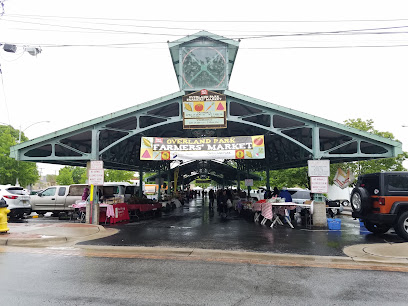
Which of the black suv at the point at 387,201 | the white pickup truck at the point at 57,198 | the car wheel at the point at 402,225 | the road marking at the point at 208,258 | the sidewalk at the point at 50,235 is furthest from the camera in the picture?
the white pickup truck at the point at 57,198

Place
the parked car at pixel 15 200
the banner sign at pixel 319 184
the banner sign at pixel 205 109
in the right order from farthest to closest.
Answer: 1. the parked car at pixel 15 200
2. the banner sign at pixel 205 109
3. the banner sign at pixel 319 184

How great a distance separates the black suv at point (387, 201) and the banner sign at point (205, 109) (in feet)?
22.1

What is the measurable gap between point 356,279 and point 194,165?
30.4 meters

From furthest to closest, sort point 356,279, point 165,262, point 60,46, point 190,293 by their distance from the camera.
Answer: point 60,46 → point 165,262 → point 356,279 → point 190,293

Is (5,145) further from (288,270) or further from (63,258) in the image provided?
(288,270)

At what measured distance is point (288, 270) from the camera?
6707mm

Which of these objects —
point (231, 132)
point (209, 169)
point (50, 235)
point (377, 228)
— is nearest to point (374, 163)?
point (231, 132)

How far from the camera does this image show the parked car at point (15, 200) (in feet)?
51.3

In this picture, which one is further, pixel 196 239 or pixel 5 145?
pixel 5 145

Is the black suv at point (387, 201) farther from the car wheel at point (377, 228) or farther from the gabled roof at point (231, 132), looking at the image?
the gabled roof at point (231, 132)

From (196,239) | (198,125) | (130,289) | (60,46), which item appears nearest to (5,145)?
(60,46)

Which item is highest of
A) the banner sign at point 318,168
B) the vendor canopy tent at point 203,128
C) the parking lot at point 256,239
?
the vendor canopy tent at point 203,128

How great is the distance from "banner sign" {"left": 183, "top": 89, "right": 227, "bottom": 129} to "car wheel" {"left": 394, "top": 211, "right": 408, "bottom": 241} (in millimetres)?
7909

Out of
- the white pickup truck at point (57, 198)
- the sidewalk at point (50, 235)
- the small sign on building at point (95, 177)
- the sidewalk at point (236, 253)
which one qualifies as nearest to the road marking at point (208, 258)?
the sidewalk at point (236, 253)
